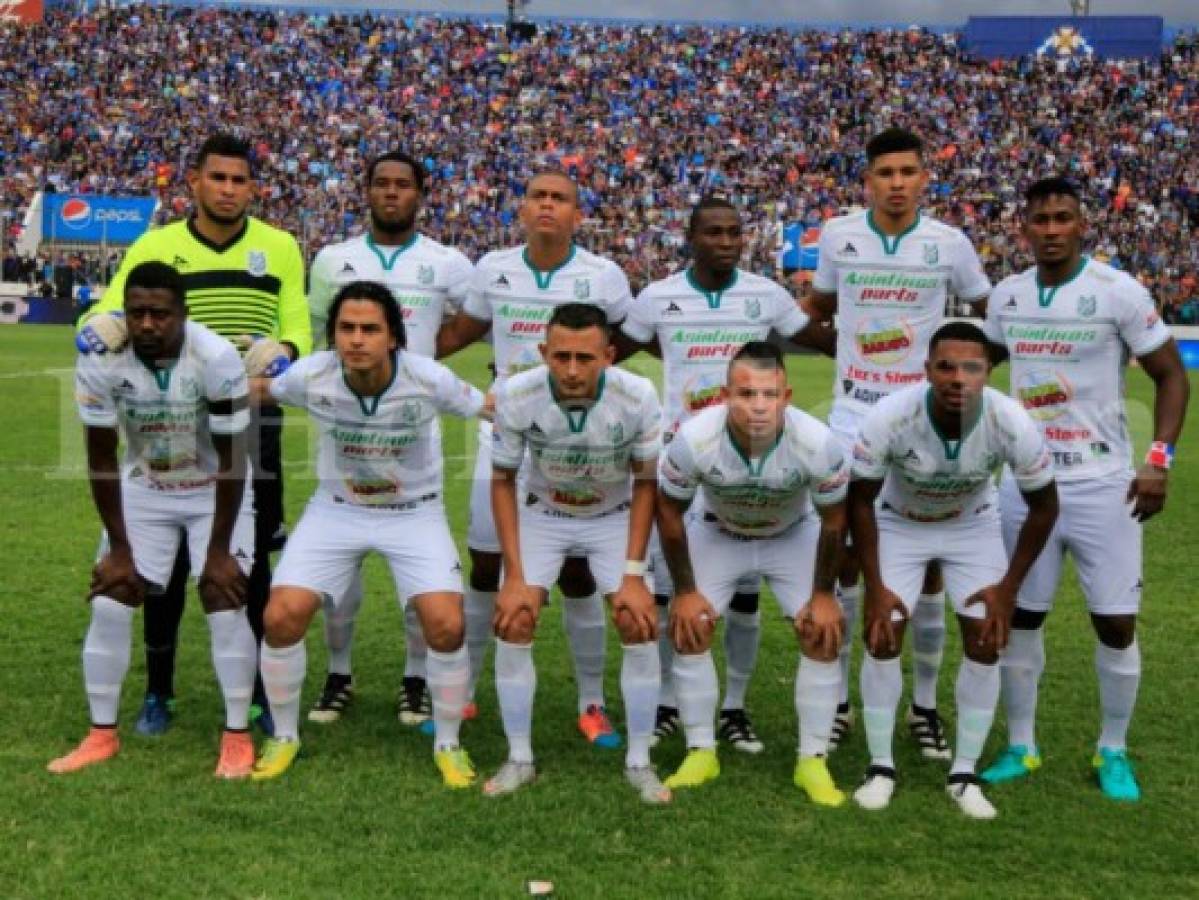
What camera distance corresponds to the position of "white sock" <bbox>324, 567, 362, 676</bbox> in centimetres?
611

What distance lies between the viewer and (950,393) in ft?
16.0

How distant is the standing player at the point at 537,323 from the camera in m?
5.80

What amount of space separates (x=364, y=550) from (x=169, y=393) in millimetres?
1018

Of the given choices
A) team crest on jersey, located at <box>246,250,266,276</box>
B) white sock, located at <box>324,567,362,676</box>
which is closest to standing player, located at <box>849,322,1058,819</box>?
white sock, located at <box>324,567,362,676</box>

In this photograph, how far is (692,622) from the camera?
17.0 feet

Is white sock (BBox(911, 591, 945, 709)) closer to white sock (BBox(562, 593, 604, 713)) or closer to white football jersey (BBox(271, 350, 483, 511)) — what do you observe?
white sock (BBox(562, 593, 604, 713))

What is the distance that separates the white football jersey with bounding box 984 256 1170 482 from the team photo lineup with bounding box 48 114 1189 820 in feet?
0.04

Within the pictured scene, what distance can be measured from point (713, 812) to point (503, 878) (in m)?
1.00

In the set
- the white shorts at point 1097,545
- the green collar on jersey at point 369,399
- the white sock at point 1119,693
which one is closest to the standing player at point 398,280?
the green collar on jersey at point 369,399

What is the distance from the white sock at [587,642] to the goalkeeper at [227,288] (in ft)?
4.67

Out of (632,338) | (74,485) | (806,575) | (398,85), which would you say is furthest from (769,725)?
(398,85)

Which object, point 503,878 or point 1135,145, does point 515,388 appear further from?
point 1135,145

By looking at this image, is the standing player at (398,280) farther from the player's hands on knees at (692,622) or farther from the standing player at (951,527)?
the standing player at (951,527)

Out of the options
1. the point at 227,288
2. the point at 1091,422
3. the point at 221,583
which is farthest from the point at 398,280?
the point at 1091,422
